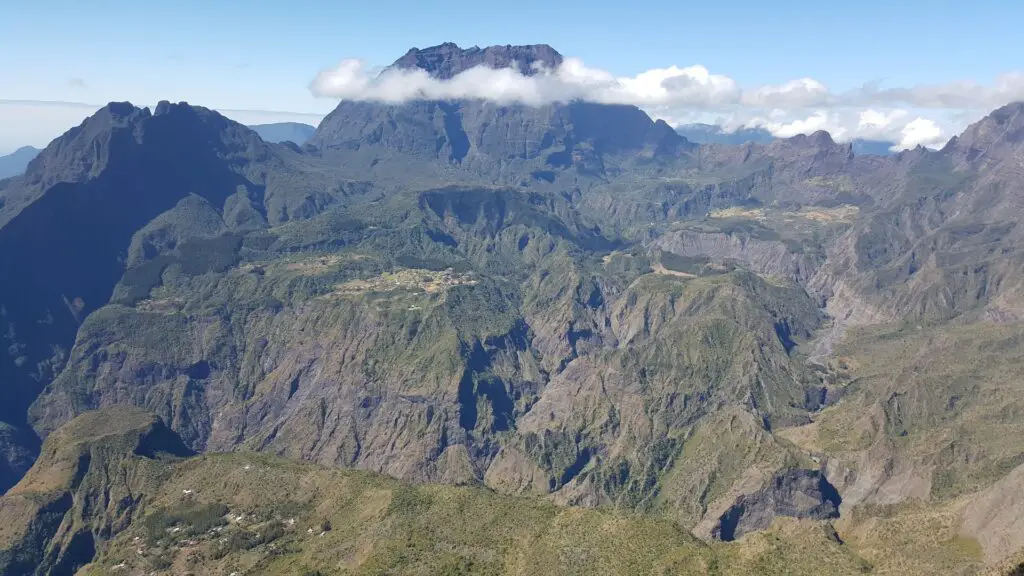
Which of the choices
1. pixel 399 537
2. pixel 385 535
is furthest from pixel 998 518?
pixel 385 535

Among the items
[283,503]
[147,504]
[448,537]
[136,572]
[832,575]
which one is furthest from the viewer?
[147,504]

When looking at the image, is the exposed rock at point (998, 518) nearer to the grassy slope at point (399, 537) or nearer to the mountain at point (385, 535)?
the grassy slope at point (399, 537)

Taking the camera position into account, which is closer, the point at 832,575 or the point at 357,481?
the point at 832,575

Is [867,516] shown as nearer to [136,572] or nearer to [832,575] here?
[832,575]

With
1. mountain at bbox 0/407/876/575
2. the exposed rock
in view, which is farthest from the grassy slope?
the exposed rock

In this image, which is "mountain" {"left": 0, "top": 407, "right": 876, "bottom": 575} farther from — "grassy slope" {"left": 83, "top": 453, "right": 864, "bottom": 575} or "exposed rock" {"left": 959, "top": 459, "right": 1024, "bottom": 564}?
"exposed rock" {"left": 959, "top": 459, "right": 1024, "bottom": 564}

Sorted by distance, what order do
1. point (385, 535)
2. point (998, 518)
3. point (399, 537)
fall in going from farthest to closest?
1. point (385, 535)
2. point (399, 537)
3. point (998, 518)

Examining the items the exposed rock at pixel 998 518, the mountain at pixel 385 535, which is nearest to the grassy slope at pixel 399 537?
the mountain at pixel 385 535

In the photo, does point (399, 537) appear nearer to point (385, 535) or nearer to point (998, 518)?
point (385, 535)

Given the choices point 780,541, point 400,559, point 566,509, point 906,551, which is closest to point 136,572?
point 400,559

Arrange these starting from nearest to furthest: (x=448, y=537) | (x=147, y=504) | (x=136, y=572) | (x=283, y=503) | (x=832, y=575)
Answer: (x=832, y=575)
(x=448, y=537)
(x=136, y=572)
(x=283, y=503)
(x=147, y=504)

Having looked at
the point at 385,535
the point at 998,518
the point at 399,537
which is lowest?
the point at 385,535
